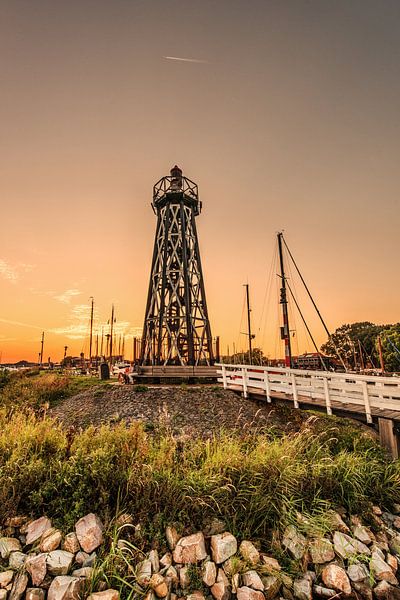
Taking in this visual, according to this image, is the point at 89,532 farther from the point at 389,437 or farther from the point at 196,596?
the point at 389,437

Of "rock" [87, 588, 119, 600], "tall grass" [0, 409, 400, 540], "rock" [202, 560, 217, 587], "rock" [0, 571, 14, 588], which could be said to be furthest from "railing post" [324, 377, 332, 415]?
"rock" [0, 571, 14, 588]

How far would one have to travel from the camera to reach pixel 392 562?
5520 mm

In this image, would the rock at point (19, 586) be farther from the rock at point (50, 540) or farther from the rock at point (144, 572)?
the rock at point (144, 572)

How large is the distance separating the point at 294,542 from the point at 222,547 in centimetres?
132

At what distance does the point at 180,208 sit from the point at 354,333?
67113 millimetres

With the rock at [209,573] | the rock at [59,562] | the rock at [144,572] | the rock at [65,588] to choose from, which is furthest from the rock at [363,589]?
the rock at [59,562]

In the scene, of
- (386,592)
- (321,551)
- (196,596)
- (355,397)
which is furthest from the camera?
(355,397)

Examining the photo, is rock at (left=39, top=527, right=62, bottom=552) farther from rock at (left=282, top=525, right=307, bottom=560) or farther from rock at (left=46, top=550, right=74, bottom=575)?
rock at (left=282, top=525, right=307, bottom=560)

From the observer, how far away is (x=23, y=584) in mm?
4570

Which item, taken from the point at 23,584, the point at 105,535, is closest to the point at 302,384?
the point at 105,535

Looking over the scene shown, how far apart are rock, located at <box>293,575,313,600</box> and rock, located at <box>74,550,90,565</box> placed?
10.8 feet

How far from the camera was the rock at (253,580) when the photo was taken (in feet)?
15.6

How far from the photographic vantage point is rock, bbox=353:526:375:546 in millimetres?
5836

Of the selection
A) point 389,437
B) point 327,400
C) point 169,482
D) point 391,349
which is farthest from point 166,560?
point 391,349
